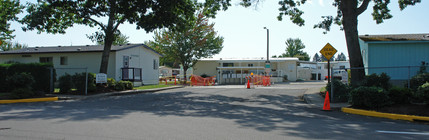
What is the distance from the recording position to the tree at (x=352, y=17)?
15492 millimetres

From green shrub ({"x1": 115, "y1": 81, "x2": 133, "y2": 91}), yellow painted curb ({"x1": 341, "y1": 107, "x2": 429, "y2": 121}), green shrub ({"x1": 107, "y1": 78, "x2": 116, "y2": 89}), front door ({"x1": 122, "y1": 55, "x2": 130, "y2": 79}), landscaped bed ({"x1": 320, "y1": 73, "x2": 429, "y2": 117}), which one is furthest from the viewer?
front door ({"x1": 122, "y1": 55, "x2": 130, "y2": 79})

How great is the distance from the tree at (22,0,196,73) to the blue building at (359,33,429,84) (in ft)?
38.9

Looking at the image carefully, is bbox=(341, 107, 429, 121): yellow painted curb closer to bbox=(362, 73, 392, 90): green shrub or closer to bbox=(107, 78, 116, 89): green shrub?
bbox=(362, 73, 392, 90): green shrub

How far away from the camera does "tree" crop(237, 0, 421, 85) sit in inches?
610

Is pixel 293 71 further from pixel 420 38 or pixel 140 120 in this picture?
pixel 140 120

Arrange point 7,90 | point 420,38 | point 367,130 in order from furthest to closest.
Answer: point 420,38 → point 7,90 → point 367,130

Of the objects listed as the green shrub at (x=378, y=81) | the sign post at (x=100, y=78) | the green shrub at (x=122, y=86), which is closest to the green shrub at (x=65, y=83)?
the sign post at (x=100, y=78)

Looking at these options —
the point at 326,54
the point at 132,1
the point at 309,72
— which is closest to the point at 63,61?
the point at 132,1

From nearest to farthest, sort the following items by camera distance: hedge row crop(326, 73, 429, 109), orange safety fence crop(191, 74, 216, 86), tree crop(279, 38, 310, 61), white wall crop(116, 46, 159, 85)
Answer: hedge row crop(326, 73, 429, 109) → white wall crop(116, 46, 159, 85) → orange safety fence crop(191, 74, 216, 86) → tree crop(279, 38, 310, 61)

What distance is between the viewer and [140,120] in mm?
8531

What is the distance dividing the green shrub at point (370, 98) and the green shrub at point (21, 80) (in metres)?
15.2

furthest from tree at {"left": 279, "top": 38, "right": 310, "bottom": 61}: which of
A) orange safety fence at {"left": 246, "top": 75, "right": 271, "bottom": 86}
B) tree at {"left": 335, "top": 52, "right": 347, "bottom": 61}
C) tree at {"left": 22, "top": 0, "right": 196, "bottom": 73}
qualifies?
tree at {"left": 22, "top": 0, "right": 196, "bottom": 73}

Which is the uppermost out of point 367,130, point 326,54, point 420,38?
point 420,38

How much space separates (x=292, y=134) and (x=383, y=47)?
15.2 meters
